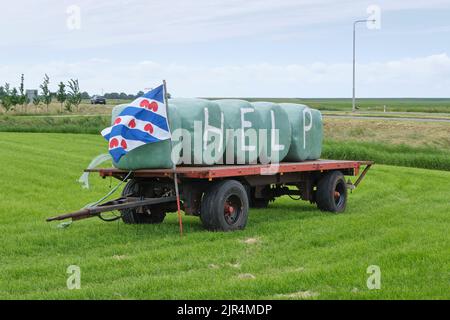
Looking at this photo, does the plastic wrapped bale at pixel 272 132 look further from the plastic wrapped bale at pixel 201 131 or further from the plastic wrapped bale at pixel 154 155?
the plastic wrapped bale at pixel 154 155

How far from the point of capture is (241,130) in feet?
44.8

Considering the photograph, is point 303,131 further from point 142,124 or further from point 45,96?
point 45,96

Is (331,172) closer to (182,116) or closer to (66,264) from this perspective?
(182,116)

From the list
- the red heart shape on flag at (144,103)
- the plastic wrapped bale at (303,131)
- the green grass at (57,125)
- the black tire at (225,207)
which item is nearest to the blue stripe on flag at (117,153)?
the red heart shape on flag at (144,103)

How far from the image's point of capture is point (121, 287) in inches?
343

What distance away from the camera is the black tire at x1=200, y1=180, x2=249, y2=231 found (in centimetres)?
1280

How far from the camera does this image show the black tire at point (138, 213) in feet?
44.4

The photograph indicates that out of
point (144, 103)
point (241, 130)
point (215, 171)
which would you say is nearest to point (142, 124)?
point (144, 103)

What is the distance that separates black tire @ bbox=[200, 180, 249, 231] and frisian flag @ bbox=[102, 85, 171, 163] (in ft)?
4.48

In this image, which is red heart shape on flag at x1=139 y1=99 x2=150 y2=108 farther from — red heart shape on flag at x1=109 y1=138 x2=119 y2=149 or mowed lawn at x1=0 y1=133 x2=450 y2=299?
mowed lawn at x1=0 y1=133 x2=450 y2=299

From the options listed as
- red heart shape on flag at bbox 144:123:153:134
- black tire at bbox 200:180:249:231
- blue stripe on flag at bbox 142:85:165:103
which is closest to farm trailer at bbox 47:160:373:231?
black tire at bbox 200:180:249:231

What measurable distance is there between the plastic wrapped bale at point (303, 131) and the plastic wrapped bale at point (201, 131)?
2231 millimetres

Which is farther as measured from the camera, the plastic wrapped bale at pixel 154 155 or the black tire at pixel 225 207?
the black tire at pixel 225 207

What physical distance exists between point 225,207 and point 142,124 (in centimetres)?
215
